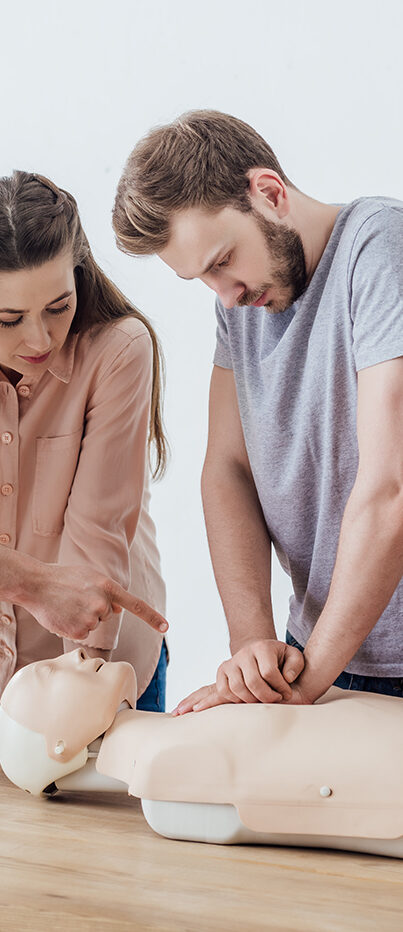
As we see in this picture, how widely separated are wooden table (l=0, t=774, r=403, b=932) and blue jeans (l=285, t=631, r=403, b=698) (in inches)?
14.5

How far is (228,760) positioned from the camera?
3.66ft

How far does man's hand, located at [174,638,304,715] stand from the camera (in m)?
1.23

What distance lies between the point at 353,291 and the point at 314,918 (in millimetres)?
769

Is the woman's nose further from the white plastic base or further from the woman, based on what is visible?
the white plastic base

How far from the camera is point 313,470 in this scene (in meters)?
1.42

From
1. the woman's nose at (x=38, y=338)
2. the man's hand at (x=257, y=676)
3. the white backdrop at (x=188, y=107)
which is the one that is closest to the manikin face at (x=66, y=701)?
the man's hand at (x=257, y=676)

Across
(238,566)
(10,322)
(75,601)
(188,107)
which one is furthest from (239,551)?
(188,107)

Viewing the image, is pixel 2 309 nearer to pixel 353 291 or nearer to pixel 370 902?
pixel 353 291

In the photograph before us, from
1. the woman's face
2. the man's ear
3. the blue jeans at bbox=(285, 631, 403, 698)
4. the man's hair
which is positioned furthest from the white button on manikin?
the man's ear

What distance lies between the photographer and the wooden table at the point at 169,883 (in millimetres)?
879

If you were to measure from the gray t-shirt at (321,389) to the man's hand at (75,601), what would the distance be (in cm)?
26

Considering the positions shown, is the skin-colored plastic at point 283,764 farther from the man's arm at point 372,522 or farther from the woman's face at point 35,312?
the woman's face at point 35,312

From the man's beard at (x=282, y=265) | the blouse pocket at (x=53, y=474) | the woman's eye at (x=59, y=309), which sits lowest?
the blouse pocket at (x=53, y=474)

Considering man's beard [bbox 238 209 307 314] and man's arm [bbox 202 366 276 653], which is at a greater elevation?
man's beard [bbox 238 209 307 314]
